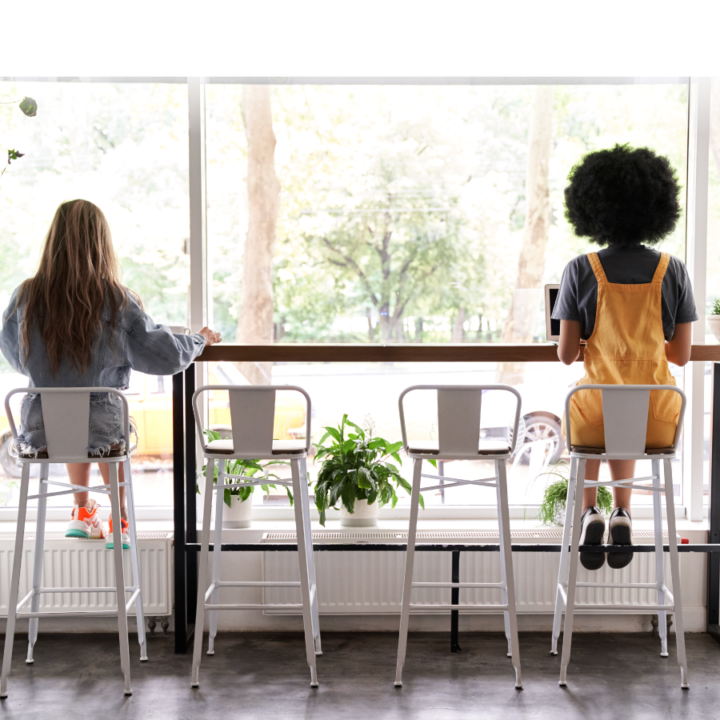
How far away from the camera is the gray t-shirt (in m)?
2.48

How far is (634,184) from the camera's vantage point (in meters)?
2.56

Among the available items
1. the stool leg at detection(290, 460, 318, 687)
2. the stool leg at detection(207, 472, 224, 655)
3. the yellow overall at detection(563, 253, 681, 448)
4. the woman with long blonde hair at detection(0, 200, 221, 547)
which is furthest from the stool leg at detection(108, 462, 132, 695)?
the yellow overall at detection(563, 253, 681, 448)

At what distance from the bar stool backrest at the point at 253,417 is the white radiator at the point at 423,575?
0.74 m

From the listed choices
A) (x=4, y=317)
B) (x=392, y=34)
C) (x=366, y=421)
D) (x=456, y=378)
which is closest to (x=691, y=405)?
(x=456, y=378)

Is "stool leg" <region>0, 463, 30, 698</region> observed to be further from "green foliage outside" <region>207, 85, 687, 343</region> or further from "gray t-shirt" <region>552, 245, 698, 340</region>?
"gray t-shirt" <region>552, 245, 698, 340</region>

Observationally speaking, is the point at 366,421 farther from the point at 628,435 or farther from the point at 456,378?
the point at 628,435

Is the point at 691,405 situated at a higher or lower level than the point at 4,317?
lower

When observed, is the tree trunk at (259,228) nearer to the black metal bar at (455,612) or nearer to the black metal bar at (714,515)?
the black metal bar at (455,612)

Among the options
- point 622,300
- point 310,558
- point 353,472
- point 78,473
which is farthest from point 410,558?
point 78,473

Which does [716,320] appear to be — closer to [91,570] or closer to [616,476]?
[616,476]

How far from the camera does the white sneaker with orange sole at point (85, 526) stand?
297cm

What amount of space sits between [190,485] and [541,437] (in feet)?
4.99

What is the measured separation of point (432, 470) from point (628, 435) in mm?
1190

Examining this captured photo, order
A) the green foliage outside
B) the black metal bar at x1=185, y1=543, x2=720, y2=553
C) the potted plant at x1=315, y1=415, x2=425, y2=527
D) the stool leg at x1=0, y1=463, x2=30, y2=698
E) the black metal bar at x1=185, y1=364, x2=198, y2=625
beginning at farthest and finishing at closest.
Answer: the green foliage outside
the potted plant at x1=315, y1=415, x2=425, y2=527
the black metal bar at x1=185, y1=364, x2=198, y2=625
the black metal bar at x1=185, y1=543, x2=720, y2=553
the stool leg at x1=0, y1=463, x2=30, y2=698
